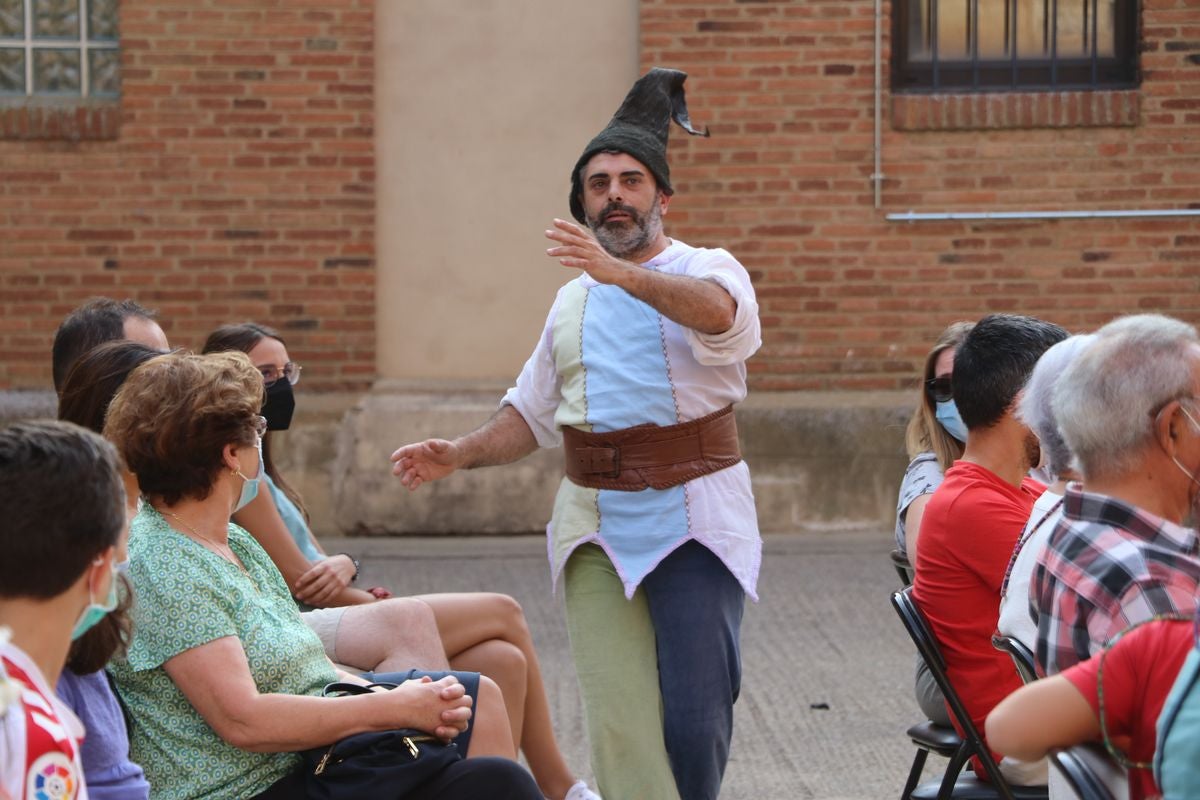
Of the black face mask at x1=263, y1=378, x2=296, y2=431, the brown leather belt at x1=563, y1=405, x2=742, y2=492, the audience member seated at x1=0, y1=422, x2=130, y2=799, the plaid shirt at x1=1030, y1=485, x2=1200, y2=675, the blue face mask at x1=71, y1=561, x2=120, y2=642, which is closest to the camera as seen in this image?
the audience member seated at x1=0, y1=422, x2=130, y2=799

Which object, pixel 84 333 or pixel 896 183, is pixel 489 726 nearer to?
pixel 84 333

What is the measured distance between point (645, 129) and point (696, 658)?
4.37 feet

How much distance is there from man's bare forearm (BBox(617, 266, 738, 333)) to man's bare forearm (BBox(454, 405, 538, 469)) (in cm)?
67

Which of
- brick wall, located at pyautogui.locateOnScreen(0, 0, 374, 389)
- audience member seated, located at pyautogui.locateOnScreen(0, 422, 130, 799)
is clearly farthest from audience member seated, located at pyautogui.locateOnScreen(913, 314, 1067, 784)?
brick wall, located at pyautogui.locateOnScreen(0, 0, 374, 389)

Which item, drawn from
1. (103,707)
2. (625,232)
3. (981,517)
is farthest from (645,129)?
(103,707)

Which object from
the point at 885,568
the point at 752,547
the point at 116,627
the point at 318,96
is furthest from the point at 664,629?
the point at 318,96

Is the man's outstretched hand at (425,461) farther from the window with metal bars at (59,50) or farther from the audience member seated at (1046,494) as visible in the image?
the window with metal bars at (59,50)

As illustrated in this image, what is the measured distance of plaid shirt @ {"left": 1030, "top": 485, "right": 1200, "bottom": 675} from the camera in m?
2.50

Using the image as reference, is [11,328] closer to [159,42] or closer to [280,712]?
[159,42]

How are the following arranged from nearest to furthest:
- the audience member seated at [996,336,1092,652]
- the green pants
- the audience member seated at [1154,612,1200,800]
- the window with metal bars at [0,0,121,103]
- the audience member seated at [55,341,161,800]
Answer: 1. the audience member seated at [1154,612,1200,800]
2. the audience member seated at [55,341,161,800]
3. the audience member seated at [996,336,1092,652]
4. the green pants
5. the window with metal bars at [0,0,121,103]

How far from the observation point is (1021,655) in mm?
3117

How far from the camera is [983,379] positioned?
12.2 feet

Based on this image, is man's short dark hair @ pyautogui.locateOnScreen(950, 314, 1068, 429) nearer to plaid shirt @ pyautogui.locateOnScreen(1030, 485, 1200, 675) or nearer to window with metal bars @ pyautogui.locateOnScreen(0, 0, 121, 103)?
plaid shirt @ pyautogui.locateOnScreen(1030, 485, 1200, 675)

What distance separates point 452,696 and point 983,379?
139cm
